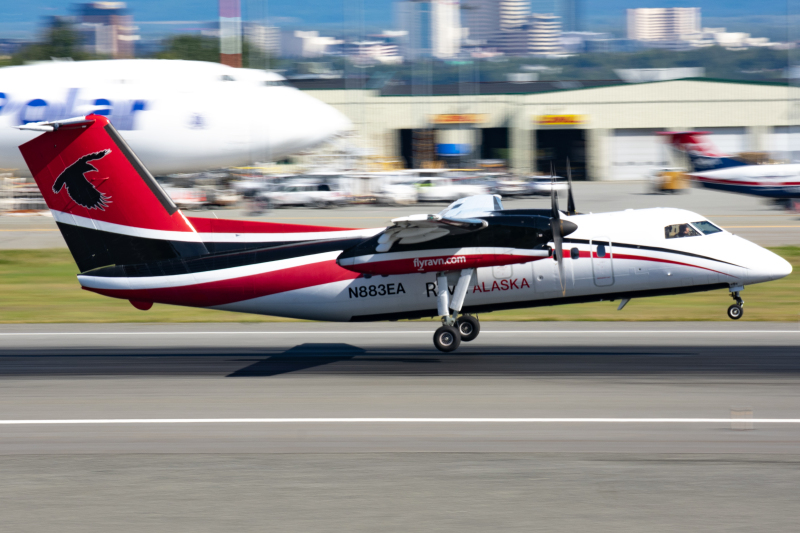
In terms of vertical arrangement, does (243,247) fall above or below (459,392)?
above

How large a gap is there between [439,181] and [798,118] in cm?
3990

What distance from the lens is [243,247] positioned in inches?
649

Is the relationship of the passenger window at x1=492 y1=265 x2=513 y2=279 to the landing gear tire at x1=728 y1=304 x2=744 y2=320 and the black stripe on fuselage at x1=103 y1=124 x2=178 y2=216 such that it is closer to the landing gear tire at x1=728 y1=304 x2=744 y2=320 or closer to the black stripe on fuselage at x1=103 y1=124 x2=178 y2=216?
the landing gear tire at x1=728 y1=304 x2=744 y2=320

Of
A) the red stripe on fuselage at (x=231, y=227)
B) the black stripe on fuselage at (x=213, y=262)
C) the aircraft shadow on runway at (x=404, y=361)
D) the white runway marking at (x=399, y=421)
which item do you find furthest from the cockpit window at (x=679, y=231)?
the red stripe on fuselage at (x=231, y=227)

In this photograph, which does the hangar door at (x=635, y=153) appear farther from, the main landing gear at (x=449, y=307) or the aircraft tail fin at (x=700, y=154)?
the main landing gear at (x=449, y=307)

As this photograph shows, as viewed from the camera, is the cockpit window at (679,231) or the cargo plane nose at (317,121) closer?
the cockpit window at (679,231)

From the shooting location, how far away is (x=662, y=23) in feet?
364

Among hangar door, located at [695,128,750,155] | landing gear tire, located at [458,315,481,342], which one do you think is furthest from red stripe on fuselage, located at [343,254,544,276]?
hangar door, located at [695,128,750,155]

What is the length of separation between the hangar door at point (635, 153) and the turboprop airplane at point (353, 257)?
69.6 m

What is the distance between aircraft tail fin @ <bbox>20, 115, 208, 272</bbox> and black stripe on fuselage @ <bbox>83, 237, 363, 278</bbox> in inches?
5.9

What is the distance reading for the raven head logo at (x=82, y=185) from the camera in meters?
16.0

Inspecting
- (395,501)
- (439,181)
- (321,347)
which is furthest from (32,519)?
(439,181)

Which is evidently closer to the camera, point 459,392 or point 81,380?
point 459,392

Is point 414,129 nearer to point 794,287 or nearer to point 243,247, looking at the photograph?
point 794,287
